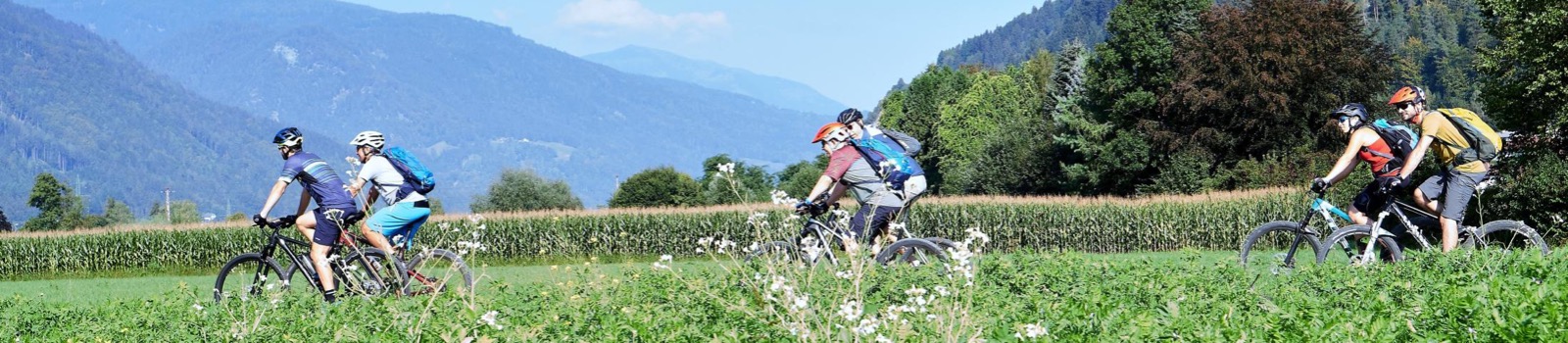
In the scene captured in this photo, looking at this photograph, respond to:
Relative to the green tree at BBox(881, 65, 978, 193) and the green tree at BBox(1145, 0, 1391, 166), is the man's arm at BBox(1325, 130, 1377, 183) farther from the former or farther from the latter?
the green tree at BBox(881, 65, 978, 193)

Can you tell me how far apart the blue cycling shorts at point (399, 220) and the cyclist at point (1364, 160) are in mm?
6334

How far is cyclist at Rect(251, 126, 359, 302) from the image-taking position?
10.3m

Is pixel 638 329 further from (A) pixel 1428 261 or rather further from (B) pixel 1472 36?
(B) pixel 1472 36

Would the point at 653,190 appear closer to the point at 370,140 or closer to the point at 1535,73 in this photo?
the point at 1535,73

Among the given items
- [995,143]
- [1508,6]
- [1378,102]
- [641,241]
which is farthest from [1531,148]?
[995,143]

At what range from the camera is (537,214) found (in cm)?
3000

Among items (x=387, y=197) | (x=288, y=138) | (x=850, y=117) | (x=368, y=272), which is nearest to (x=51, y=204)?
(x=288, y=138)

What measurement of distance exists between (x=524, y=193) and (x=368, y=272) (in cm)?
10802

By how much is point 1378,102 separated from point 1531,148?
1213 inches

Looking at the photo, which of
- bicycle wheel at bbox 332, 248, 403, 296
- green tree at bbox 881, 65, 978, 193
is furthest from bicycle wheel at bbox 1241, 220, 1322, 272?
green tree at bbox 881, 65, 978, 193

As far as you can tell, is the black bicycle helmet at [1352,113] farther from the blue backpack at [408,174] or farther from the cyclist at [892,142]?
the blue backpack at [408,174]

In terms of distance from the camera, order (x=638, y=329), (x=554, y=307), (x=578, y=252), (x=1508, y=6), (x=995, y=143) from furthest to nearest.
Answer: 1. (x=995, y=143)
2. (x=578, y=252)
3. (x=1508, y=6)
4. (x=554, y=307)
5. (x=638, y=329)

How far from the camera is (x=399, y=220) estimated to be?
1060 cm

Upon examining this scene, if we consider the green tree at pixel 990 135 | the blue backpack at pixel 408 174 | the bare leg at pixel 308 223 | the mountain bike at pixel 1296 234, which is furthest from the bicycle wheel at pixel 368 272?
the green tree at pixel 990 135
